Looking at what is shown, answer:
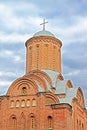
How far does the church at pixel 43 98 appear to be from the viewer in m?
23.5

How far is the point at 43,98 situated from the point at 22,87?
2321 millimetres

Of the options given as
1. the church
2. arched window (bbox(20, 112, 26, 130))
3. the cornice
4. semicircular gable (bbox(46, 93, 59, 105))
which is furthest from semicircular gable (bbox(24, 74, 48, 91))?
the cornice

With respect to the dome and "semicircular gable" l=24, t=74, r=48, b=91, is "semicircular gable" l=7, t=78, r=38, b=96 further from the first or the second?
the dome

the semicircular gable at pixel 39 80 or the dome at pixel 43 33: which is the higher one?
the dome at pixel 43 33

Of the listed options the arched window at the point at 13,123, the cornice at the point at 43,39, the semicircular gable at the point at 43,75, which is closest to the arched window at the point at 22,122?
the arched window at the point at 13,123

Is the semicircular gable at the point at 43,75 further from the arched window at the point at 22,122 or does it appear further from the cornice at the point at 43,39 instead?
the arched window at the point at 22,122

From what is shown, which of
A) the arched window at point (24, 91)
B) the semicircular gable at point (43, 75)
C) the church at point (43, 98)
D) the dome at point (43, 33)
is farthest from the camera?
the dome at point (43, 33)

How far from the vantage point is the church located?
23531 millimetres

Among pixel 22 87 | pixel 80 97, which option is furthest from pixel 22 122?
pixel 80 97

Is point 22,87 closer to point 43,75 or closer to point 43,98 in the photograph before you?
point 43,98

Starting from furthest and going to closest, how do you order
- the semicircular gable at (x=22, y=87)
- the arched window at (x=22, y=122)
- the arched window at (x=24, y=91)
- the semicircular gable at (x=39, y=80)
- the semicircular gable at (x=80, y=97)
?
the semicircular gable at (x=80, y=97)
the semicircular gable at (x=39, y=80)
the arched window at (x=24, y=91)
the semicircular gable at (x=22, y=87)
the arched window at (x=22, y=122)

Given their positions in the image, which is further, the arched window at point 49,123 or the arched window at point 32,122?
the arched window at point 32,122

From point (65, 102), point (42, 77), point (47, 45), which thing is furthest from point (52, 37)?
point (65, 102)

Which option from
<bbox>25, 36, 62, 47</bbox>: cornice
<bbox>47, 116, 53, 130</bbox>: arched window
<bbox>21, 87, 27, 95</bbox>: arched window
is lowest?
<bbox>47, 116, 53, 130</bbox>: arched window
